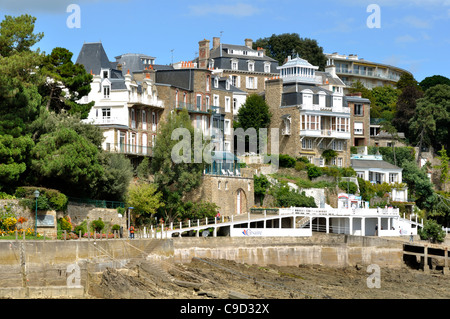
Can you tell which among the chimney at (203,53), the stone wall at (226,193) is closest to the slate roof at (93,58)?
the stone wall at (226,193)

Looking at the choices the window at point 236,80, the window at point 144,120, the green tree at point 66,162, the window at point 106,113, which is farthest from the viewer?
the window at point 236,80

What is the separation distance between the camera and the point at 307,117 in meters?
84.8

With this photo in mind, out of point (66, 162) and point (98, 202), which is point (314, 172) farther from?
point (66, 162)

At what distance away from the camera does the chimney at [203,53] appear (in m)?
96.2

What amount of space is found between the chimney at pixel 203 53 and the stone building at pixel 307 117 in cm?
1082

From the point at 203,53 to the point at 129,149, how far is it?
103ft

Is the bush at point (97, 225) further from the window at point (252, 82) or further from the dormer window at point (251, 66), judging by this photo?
the dormer window at point (251, 66)

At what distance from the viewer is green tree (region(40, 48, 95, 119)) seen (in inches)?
2501

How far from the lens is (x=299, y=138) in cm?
8431

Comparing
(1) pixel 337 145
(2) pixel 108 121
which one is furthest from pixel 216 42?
(2) pixel 108 121
